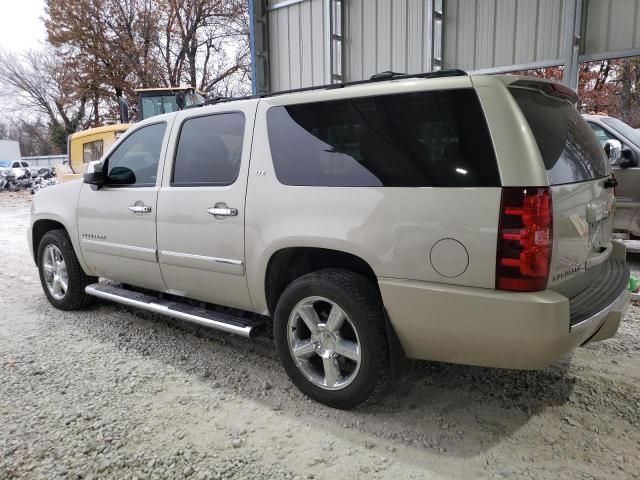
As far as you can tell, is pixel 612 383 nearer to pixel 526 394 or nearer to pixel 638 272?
pixel 526 394

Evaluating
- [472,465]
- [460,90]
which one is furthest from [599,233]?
[472,465]

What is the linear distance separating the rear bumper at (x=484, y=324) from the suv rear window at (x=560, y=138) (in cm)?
62

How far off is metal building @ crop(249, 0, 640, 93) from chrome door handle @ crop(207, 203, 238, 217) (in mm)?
6389

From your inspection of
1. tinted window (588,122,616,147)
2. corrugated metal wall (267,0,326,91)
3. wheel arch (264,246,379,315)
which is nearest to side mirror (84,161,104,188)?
wheel arch (264,246,379,315)

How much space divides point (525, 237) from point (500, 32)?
708 centimetres

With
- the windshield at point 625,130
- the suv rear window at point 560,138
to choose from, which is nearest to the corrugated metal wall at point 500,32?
the windshield at point 625,130

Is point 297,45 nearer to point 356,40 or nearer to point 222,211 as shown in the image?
point 356,40

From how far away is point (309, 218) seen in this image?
9.62 feet

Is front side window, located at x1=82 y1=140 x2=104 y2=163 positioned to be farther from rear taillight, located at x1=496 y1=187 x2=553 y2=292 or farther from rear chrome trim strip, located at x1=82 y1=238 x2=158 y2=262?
rear taillight, located at x1=496 y1=187 x2=553 y2=292

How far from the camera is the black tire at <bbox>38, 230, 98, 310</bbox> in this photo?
4863 millimetres

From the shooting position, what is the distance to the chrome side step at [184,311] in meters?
3.46

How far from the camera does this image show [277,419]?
2.93 m

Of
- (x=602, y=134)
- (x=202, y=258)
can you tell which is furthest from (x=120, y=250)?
(x=602, y=134)

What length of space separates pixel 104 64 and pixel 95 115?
551 centimetres
